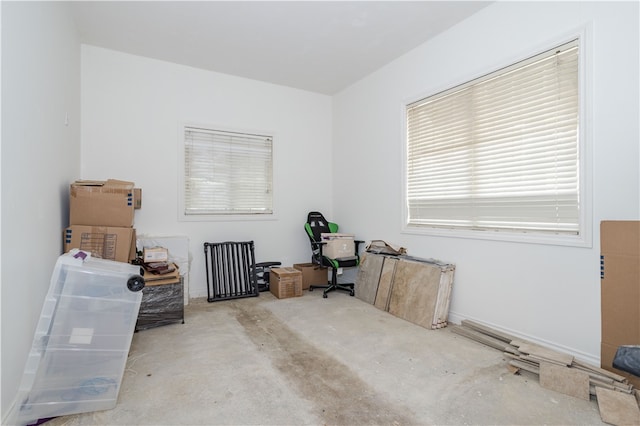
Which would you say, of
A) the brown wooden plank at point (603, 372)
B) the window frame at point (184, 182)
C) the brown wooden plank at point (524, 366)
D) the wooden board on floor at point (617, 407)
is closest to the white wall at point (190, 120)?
the window frame at point (184, 182)

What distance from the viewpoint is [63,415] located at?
5.90 feet

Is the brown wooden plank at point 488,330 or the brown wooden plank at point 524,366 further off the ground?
the brown wooden plank at point 488,330

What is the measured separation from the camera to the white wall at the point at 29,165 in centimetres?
168

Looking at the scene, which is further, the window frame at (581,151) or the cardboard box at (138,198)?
the cardboard box at (138,198)

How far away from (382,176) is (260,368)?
2903mm

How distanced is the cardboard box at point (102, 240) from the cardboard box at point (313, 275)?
241cm

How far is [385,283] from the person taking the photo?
12.6 feet

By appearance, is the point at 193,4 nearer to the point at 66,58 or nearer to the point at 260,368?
the point at 66,58

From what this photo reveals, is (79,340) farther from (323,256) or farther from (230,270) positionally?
(323,256)

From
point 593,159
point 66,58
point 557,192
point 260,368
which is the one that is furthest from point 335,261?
point 66,58

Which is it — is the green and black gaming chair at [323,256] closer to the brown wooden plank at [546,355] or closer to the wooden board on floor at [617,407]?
the brown wooden plank at [546,355]

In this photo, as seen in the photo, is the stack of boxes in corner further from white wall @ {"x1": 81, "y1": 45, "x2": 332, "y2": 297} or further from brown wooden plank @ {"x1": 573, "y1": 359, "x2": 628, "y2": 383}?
brown wooden plank @ {"x1": 573, "y1": 359, "x2": 628, "y2": 383}

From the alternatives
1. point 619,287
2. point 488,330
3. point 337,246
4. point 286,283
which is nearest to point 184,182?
point 286,283

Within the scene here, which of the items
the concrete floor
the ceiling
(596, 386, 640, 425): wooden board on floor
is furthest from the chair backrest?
(596, 386, 640, 425): wooden board on floor
